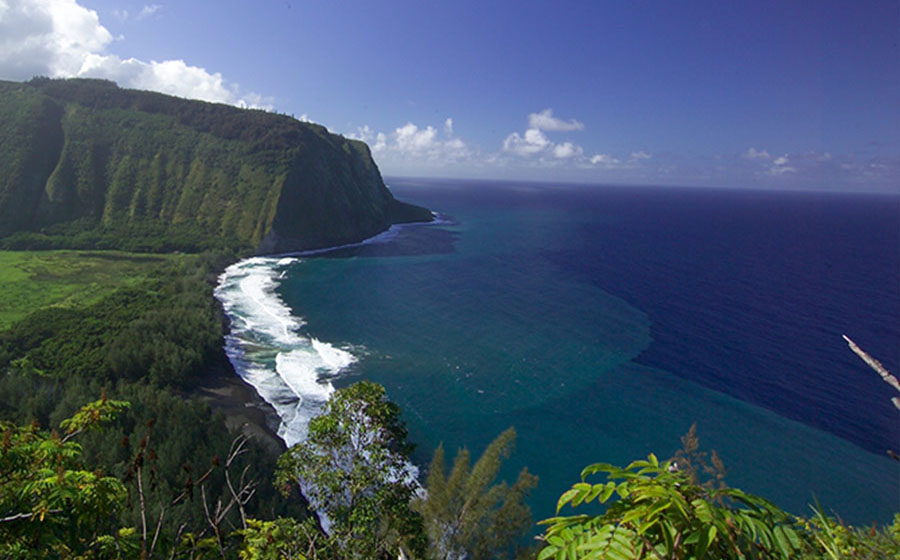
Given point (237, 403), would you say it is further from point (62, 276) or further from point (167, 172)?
point (167, 172)

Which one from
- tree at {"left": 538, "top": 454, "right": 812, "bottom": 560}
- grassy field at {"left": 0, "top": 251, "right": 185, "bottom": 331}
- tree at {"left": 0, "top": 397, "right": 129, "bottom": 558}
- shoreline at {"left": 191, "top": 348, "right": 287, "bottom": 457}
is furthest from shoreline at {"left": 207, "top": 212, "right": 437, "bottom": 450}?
tree at {"left": 538, "top": 454, "right": 812, "bottom": 560}

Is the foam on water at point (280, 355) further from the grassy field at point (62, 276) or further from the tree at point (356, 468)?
the tree at point (356, 468)

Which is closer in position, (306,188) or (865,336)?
(865,336)

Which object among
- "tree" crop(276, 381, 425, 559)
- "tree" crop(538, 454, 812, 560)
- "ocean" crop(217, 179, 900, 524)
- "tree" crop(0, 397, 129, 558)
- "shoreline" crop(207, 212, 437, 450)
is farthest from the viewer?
"ocean" crop(217, 179, 900, 524)

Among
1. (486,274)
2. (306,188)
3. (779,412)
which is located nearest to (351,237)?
(306,188)

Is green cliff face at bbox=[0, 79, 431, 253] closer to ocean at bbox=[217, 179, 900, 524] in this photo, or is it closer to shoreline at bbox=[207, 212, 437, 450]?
ocean at bbox=[217, 179, 900, 524]

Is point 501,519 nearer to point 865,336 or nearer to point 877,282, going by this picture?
point 865,336

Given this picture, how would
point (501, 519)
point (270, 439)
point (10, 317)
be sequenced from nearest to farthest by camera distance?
point (501, 519), point (270, 439), point (10, 317)

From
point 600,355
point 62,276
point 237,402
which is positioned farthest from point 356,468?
point 62,276
